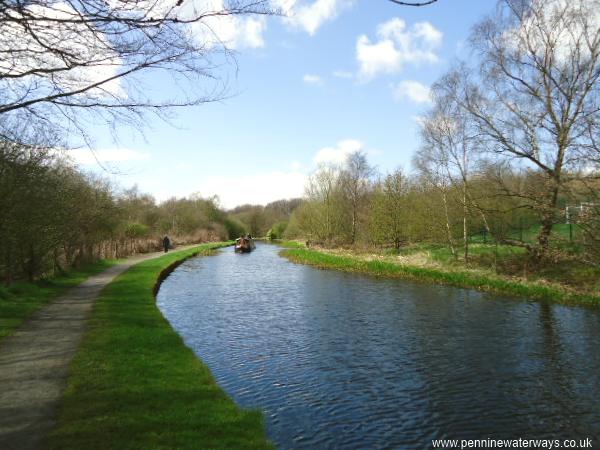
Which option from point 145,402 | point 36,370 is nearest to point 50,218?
point 36,370

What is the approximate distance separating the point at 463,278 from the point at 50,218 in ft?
53.5

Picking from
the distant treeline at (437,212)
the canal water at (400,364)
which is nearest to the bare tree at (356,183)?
the distant treeline at (437,212)

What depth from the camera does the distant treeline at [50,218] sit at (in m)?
11.1

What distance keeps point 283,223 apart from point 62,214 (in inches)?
2417

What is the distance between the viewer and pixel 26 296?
13.3 metres

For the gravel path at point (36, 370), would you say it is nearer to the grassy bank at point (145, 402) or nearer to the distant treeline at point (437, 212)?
the grassy bank at point (145, 402)

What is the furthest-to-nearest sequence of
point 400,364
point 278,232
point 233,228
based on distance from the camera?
point 233,228, point 278,232, point 400,364

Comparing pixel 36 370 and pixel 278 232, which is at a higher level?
pixel 278 232

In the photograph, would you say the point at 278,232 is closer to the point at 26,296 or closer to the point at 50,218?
the point at 50,218

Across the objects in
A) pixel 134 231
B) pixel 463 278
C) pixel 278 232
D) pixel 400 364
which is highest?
pixel 134 231

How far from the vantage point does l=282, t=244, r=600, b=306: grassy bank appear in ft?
51.9

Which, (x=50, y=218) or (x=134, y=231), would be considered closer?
(x=50, y=218)

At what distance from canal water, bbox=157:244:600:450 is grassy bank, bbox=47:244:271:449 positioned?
794 millimetres

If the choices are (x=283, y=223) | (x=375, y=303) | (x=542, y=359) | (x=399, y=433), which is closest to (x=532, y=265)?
(x=375, y=303)
